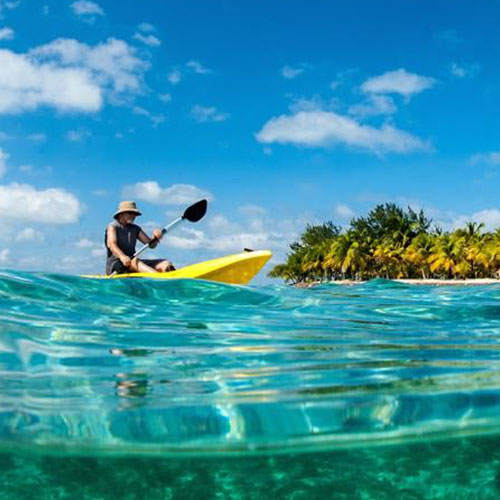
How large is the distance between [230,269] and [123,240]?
1754 mm

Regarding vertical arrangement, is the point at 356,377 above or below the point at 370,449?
above

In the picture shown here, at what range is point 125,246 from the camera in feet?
32.4

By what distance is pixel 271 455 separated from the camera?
9.25 feet

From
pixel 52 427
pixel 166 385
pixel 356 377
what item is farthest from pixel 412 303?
pixel 52 427

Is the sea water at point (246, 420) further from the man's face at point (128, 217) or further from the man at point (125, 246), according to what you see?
the man's face at point (128, 217)

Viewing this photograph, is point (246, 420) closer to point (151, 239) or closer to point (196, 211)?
point (151, 239)

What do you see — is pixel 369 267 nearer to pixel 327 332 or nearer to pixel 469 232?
pixel 469 232

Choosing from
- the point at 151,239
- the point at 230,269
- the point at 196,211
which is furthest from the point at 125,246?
the point at 196,211

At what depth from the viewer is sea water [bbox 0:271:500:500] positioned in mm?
2689

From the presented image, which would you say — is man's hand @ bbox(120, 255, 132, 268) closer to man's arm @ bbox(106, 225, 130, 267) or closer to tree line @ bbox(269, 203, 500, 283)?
man's arm @ bbox(106, 225, 130, 267)

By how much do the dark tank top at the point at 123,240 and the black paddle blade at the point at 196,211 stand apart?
1.64 meters

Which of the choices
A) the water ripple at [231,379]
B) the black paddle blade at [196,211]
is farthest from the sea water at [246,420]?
the black paddle blade at [196,211]

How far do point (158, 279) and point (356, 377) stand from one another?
16.6 feet

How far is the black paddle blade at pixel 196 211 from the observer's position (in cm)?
1156
